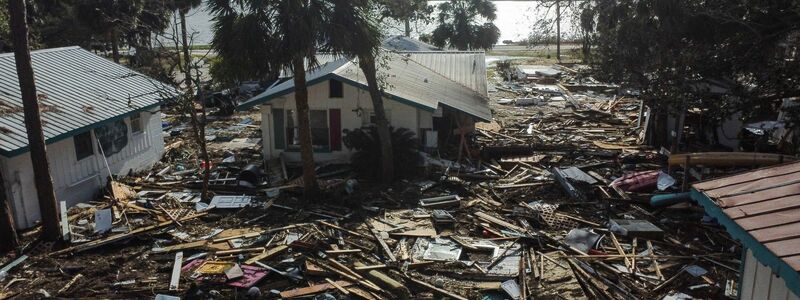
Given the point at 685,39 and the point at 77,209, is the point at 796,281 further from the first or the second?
the point at 77,209

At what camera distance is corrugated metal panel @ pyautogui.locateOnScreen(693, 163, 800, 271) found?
4914mm

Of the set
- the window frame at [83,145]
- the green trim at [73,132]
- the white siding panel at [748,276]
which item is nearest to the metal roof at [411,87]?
the green trim at [73,132]

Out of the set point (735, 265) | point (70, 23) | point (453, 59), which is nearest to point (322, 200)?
point (735, 265)

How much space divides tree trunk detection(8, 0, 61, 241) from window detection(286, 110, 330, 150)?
9040 mm

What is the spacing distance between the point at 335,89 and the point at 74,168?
8.51 metres

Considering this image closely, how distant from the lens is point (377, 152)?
778 inches

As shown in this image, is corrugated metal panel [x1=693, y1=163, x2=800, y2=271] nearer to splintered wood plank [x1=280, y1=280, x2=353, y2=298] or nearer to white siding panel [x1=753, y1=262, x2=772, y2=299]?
white siding panel [x1=753, y1=262, x2=772, y2=299]

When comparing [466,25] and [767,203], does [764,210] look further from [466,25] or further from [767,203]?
[466,25]

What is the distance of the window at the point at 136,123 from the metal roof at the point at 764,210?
60.5 ft

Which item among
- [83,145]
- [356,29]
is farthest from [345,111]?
[83,145]

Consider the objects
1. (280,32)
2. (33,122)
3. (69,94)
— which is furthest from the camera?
(69,94)

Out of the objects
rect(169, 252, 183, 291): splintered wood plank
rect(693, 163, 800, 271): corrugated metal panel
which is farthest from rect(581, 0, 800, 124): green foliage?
rect(169, 252, 183, 291): splintered wood plank

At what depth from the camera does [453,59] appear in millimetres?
30750

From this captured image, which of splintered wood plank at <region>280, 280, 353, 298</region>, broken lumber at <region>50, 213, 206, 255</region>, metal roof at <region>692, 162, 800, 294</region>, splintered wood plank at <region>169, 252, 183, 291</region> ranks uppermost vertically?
metal roof at <region>692, 162, 800, 294</region>
